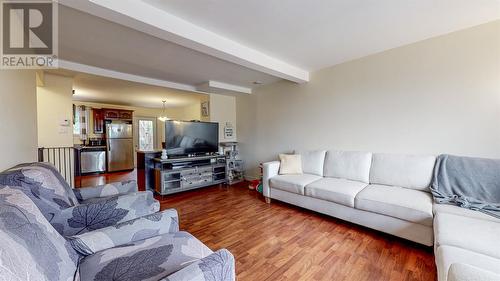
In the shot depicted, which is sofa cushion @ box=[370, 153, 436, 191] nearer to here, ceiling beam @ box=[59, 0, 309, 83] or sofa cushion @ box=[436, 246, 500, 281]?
sofa cushion @ box=[436, 246, 500, 281]

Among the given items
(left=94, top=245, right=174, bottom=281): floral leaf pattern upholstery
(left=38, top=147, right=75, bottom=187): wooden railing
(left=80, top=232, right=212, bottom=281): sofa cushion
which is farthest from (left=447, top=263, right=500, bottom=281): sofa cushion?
(left=38, top=147, right=75, bottom=187): wooden railing

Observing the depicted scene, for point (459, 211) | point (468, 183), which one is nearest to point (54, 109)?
point (459, 211)

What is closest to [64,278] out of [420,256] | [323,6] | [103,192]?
[103,192]

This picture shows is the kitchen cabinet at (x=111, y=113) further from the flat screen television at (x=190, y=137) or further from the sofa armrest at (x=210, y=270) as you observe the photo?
the sofa armrest at (x=210, y=270)

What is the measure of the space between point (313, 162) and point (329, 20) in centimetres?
210

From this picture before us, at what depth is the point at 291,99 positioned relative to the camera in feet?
12.9

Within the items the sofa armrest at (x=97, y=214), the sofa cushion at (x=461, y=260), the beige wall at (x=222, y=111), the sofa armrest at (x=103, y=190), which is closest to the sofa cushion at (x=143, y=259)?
the sofa armrest at (x=97, y=214)

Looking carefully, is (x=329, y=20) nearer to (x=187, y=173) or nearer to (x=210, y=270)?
(x=210, y=270)

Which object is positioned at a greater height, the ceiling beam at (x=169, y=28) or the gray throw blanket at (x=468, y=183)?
the ceiling beam at (x=169, y=28)

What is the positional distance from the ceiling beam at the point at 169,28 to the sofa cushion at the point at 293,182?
5.48 ft

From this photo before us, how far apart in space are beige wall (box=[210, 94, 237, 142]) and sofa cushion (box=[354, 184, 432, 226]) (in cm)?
334

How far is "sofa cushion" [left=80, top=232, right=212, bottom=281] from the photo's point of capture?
3.21 ft

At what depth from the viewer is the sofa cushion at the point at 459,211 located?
165 cm

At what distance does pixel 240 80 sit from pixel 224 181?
2.26 m
